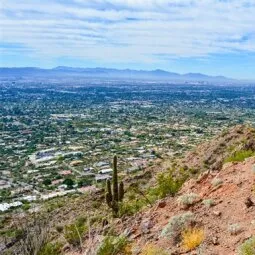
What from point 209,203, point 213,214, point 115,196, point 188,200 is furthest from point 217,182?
point 115,196

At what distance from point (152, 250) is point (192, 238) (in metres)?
1.00

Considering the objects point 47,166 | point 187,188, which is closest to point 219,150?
point 187,188

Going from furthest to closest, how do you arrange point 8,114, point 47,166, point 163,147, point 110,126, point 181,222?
point 8,114 < point 110,126 < point 163,147 < point 47,166 < point 181,222

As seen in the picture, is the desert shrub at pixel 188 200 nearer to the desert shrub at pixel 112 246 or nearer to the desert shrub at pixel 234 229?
the desert shrub at pixel 112 246

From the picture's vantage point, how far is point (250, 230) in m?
10.8

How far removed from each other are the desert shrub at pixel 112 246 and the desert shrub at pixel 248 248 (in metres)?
3.65

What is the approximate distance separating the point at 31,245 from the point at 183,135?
101131 mm

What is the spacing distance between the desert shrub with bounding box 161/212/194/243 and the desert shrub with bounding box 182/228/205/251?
33 cm

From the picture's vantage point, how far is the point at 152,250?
11703 millimetres

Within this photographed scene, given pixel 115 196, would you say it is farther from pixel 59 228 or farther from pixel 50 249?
pixel 50 249

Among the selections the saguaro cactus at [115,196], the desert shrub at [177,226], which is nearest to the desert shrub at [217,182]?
the desert shrub at [177,226]

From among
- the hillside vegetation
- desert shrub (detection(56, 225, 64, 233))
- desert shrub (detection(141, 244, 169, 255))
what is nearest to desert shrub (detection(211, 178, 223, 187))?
the hillside vegetation

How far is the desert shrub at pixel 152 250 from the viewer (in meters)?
11.5

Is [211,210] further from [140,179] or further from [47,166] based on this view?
[47,166]
